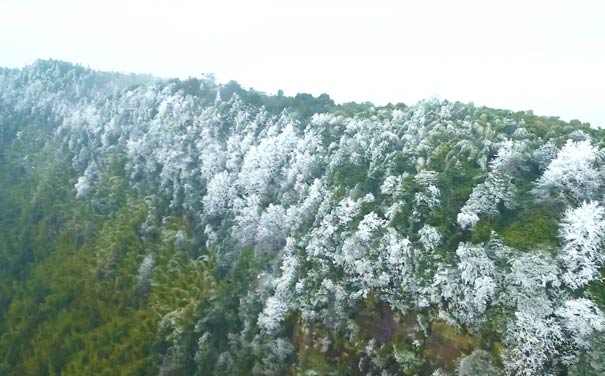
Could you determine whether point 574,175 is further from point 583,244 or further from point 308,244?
point 308,244

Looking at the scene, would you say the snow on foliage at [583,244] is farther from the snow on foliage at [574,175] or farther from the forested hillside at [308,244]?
the snow on foliage at [574,175]

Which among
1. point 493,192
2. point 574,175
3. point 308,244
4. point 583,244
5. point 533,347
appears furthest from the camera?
point 308,244

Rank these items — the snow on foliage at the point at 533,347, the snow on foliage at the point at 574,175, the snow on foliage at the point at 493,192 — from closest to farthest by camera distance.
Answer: the snow on foliage at the point at 533,347, the snow on foliage at the point at 574,175, the snow on foliage at the point at 493,192

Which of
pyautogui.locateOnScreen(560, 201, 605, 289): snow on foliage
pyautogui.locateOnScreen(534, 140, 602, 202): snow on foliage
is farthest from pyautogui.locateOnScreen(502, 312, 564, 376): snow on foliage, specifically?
pyautogui.locateOnScreen(534, 140, 602, 202): snow on foliage

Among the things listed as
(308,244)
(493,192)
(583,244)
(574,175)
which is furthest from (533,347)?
(308,244)

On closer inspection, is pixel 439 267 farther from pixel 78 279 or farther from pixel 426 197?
pixel 78 279

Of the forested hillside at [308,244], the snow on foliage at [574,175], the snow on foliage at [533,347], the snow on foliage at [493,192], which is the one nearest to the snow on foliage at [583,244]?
the forested hillside at [308,244]

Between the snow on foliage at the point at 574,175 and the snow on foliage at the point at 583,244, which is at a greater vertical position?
the snow on foliage at the point at 574,175

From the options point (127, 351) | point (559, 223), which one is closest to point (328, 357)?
point (559, 223)

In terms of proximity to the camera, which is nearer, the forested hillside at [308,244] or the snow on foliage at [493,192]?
the forested hillside at [308,244]
